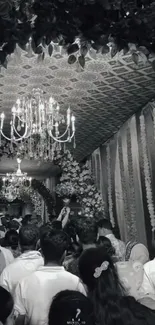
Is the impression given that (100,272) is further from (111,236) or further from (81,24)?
(111,236)

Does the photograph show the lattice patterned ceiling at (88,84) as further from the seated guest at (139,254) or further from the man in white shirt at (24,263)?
the seated guest at (139,254)

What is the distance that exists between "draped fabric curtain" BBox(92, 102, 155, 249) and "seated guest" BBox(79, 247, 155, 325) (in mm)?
4367

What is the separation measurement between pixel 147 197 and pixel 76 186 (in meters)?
2.19

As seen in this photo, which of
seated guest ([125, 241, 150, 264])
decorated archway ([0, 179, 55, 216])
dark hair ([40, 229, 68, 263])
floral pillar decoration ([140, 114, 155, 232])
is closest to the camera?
dark hair ([40, 229, 68, 263])

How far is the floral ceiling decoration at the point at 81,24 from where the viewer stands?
6.79ft

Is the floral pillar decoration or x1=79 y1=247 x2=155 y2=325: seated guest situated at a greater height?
the floral pillar decoration

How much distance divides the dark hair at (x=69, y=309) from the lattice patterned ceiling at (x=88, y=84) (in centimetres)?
310

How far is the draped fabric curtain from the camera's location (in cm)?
605

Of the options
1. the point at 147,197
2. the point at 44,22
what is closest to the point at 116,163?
the point at 147,197

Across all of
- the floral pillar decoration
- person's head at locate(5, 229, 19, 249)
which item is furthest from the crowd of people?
the floral pillar decoration

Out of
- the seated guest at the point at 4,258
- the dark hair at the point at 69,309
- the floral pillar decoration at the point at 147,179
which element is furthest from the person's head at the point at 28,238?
the floral pillar decoration at the point at 147,179

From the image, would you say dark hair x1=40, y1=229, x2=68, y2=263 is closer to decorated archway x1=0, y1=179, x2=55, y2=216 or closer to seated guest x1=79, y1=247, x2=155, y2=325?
seated guest x1=79, y1=247, x2=155, y2=325

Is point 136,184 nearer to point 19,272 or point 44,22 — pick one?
point 19,272

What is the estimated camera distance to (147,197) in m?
6.07
